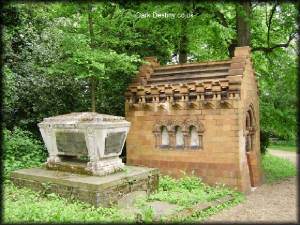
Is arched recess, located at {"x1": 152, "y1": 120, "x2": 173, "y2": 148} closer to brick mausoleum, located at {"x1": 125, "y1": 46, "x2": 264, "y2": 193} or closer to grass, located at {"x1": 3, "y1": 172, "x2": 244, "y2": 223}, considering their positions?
brick mausoleum, located at {"x1": 125, "y1": 46, "x2": 264, "y2": 193}

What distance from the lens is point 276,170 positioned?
13703 mm

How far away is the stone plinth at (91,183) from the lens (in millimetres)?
6859

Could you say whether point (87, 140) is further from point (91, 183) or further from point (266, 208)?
point (266, 208)

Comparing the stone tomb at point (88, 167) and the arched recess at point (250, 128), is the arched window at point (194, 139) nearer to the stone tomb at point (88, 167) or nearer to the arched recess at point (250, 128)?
the arched recess at point (250, 128)

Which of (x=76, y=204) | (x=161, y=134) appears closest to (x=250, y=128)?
(x=161, y=134)

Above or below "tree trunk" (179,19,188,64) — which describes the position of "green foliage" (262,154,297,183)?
below

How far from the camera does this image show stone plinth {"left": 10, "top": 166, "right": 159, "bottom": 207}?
6.86 m

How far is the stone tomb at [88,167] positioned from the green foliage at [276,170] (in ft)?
20.5

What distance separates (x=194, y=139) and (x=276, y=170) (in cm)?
614

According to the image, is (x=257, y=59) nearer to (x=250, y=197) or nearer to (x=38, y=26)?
(x=250, y=197)

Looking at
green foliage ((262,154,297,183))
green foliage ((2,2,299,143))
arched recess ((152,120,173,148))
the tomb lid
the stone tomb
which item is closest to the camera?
the stone tomb

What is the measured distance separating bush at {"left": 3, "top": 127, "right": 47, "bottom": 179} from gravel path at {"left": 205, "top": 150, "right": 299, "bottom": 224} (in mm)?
6360

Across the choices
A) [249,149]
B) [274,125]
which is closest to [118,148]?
[249,149]

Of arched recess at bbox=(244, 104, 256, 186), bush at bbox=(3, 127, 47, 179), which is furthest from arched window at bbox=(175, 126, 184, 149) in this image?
bush at bbox=(3, 127, 47, 179)
